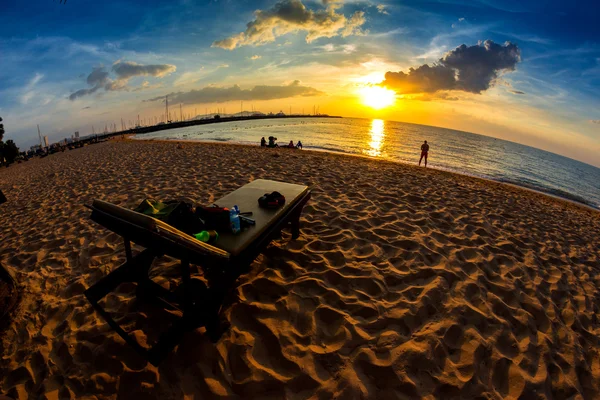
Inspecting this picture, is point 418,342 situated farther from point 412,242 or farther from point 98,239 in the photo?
point 98,239

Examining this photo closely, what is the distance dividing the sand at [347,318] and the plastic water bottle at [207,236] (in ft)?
3.04

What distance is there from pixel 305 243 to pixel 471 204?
18.4 feet

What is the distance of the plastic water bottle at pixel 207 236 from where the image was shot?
2.81 m

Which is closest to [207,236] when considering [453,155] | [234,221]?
[234,221]

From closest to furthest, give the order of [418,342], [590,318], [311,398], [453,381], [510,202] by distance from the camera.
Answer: [311,398], [453,381], [418,342], [590,318], [510,202]

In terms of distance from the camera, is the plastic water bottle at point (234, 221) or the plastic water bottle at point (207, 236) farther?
the plastic water bottle at point (234, 221)

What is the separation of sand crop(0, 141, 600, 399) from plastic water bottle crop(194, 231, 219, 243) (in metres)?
0.93

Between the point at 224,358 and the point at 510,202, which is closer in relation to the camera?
the point at 224,358

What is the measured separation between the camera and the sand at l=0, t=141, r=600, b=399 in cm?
243

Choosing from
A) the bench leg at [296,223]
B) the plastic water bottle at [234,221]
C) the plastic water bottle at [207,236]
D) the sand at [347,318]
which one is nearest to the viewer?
the sand at [347,318]

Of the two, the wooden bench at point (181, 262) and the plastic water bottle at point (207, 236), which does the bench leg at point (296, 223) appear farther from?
the plastic water bottle at point (207, 236)

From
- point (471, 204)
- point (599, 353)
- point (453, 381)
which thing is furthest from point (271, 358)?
point (471, 204)

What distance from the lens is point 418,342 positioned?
110 inches

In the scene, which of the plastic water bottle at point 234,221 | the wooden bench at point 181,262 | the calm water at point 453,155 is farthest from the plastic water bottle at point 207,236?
the calm water at point 453,155
